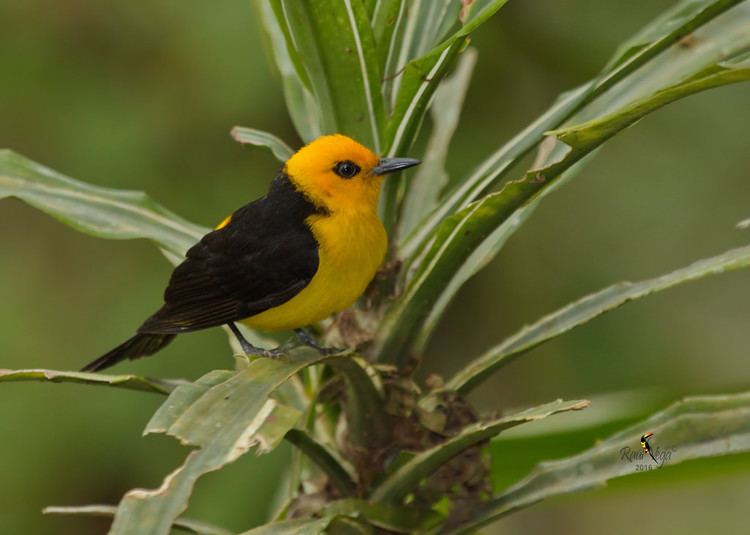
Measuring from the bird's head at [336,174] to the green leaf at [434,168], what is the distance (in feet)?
0.34

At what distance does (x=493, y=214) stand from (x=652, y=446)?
0.52 meters

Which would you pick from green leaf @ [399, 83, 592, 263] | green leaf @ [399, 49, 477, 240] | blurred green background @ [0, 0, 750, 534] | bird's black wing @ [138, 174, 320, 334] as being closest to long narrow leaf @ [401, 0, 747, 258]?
green leaf @ [399, 83, 592, 263]

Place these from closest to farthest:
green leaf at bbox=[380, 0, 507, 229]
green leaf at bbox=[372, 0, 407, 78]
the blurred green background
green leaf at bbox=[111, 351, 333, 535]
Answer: green leaf at bbox=[111, 351, 333, 535] < green leaf at bbox=[380, 0, 507, 229] < green leaf at bbox=[372, 0, 407, 78] < the blurred green background

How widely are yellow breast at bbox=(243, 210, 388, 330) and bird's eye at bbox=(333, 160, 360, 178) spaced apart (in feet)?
0.31

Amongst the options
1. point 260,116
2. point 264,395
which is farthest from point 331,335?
point 260,116

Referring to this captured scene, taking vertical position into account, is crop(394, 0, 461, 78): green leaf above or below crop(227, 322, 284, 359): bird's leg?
above

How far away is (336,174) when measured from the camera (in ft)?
8.77

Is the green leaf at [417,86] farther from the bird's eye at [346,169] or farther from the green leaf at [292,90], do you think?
the bird's eye at [346,169]

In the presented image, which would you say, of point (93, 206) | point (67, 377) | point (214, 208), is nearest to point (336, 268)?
point (93, 206)

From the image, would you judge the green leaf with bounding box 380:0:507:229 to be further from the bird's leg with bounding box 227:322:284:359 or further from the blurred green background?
the blurred green background

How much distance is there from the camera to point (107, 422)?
164 inches

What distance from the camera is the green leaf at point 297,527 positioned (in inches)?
69.3

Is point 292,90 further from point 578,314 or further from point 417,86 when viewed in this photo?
point 578,314

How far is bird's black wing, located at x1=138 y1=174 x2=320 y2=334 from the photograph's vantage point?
2.40m
